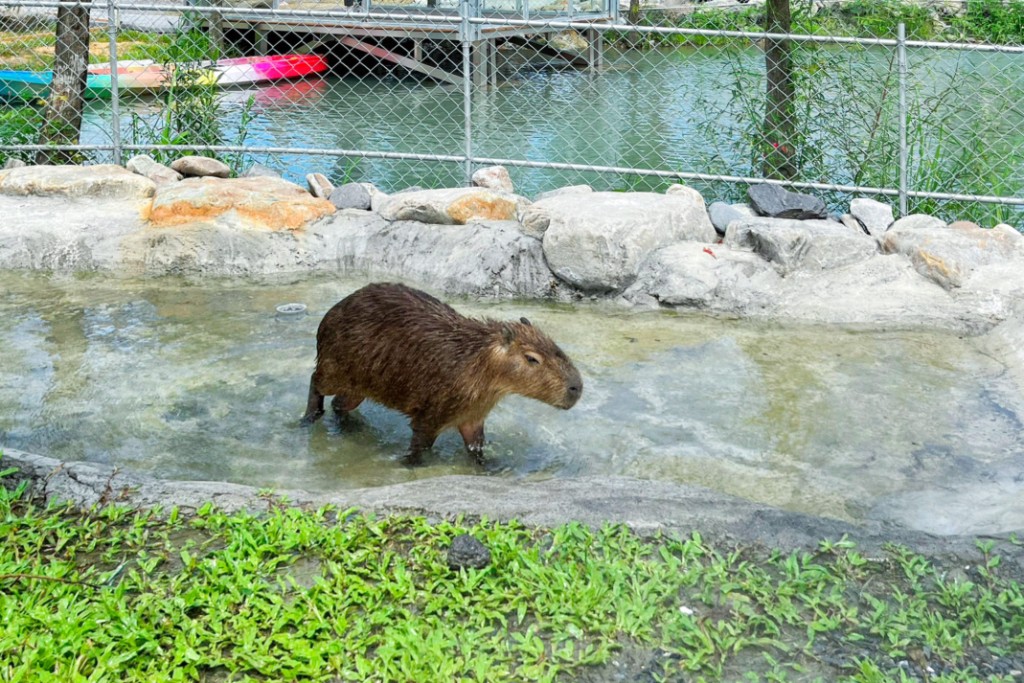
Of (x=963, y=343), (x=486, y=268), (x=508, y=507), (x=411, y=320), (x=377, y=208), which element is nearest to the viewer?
(x=508, y=507)

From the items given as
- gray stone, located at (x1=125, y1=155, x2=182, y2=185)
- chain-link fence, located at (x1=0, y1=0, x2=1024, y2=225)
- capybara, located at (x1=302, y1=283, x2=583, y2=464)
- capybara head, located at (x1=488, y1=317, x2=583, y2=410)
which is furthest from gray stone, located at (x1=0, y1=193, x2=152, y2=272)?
capybara head, located at (x1=488, y1=317, x2=583, y2=410)

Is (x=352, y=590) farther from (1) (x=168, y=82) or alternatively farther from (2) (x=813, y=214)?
(1) (x=168, y=82)

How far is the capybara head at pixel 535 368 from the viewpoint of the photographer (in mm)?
5070

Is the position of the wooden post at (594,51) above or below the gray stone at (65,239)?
above

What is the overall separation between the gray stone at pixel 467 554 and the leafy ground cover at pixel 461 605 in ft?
0.13

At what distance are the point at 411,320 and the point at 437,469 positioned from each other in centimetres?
71

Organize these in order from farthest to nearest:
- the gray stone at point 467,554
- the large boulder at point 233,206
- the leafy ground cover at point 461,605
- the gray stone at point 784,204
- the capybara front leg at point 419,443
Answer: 1. the gray stone at point 784,204
2. the large boulder at point 233,206
3. the capybara front leg at point 419,443
4. the gray stone at point 467,554
5. the leafy ground cover at point 461,605

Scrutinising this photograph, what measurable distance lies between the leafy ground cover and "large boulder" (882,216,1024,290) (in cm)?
357

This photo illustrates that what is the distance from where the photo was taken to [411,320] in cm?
530

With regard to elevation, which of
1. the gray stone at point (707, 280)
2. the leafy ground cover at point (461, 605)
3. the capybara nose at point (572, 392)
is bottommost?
the leafy ground cover at point (461, 605)

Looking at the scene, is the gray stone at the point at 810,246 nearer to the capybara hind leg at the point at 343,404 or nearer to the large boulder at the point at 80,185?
the capybara hind leg at the point at 343,404

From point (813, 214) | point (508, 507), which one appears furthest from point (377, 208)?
point (508, 507)

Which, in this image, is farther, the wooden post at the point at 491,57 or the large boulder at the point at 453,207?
the wooden post at the point at 491,57

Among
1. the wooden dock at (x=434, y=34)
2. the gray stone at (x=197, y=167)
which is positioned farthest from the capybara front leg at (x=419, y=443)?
the wooden dock at (x=434, y=34)
